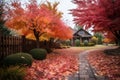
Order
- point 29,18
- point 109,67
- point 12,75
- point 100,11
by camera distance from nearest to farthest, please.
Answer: point 12,75 < point 100,11 < point 109,67 < point 29,18

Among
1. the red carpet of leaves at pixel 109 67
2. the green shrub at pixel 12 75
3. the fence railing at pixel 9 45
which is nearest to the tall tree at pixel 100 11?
the red carpet of leaves at pixel 109 67

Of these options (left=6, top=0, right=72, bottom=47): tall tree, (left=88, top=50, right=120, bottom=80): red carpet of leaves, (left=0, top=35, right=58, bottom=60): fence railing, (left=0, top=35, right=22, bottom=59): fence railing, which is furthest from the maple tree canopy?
(left=88, top=50, right=120, bottom=80): red carpet of leaves

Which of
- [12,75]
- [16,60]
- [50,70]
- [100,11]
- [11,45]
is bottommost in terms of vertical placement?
[50,70]

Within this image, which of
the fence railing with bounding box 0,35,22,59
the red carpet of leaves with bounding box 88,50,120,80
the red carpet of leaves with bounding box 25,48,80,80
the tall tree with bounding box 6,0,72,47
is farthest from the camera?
the tall tree with bounding box 6,0,72,47

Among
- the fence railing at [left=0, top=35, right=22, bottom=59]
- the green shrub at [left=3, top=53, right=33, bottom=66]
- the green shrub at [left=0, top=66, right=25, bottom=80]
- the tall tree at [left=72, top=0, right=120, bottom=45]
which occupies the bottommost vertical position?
the green shrub at [left=0, top=66, right=25, bottom=80]

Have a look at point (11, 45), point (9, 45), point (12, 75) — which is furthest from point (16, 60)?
point (12, 75)

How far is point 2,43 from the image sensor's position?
12398 mm

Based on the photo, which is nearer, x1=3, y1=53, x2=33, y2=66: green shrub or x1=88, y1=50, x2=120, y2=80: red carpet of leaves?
x1=88, y1=50, x2=120, y2=80: red carpet of leaves

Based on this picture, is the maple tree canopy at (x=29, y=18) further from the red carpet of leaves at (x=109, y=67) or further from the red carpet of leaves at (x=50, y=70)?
the red carpet of leaves at (x=109, y=67)

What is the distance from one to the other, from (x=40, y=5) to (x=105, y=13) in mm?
9899

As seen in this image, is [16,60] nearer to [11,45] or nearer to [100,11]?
[11,45]

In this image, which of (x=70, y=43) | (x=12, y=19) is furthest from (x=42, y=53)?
(x=70, y=43)

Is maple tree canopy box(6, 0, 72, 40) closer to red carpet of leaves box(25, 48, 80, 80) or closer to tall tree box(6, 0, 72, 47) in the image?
tall tree box(6, 0, 72, 47)

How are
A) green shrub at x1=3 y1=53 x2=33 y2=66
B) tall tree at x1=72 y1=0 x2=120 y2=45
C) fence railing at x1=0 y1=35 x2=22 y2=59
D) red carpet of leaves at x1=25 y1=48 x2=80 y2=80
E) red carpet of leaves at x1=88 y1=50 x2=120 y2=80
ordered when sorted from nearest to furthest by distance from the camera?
red carpet of leaves at x1=25 y1=48 x2=80 y2=80, red carpet of leaves at x1=88 y1=50 x2=120 y2=80, tall tree at x1=72 y1=0 x2=120 y2=45, green shrub at x1=3 y1=53 x2=33 y2=66, fence railing at x1=0 y1=35 x2=22 y2=59
